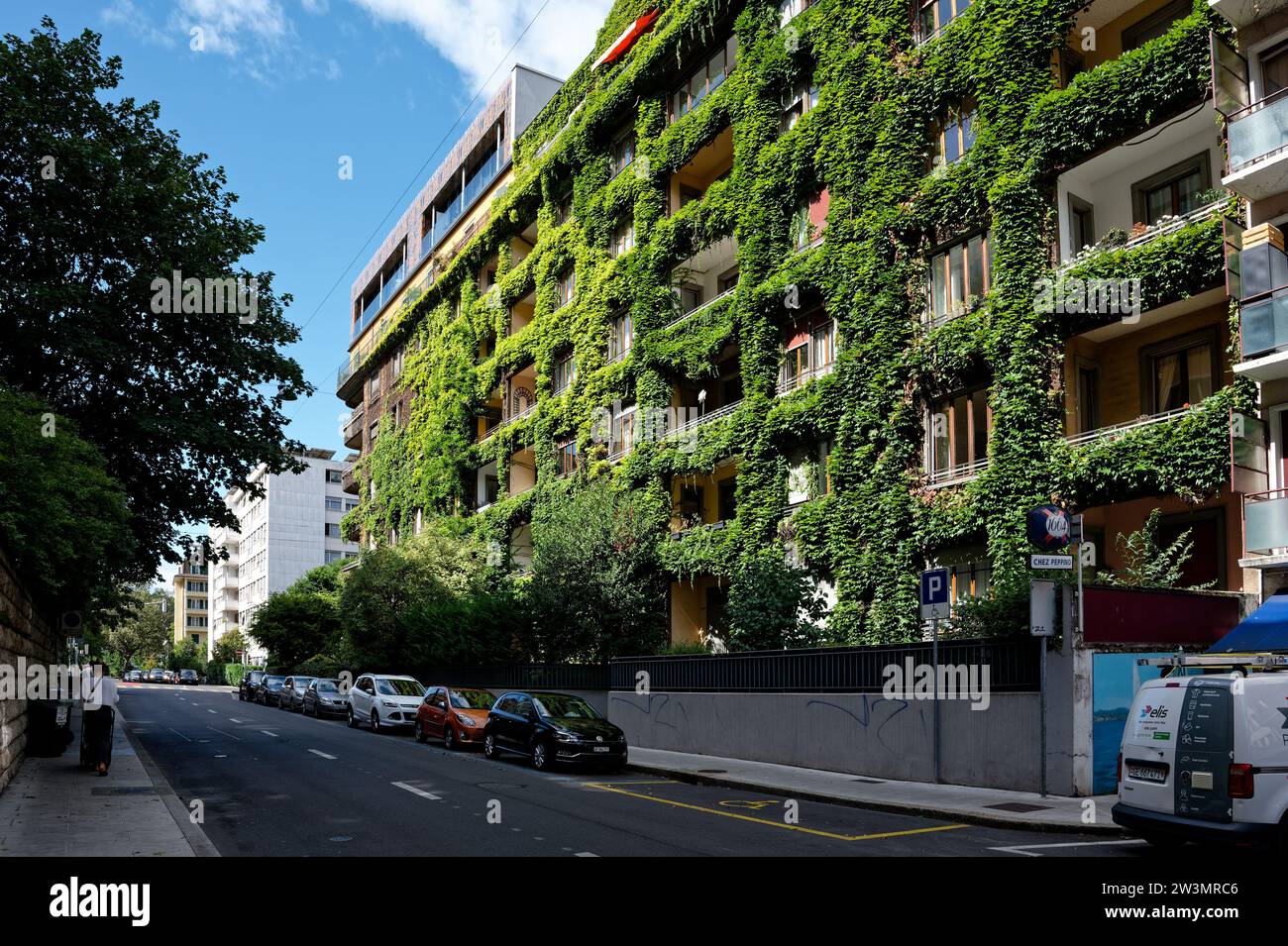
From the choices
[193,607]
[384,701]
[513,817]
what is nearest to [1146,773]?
[513,817]

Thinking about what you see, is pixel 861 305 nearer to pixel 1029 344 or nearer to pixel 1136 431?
pixel 1029 344

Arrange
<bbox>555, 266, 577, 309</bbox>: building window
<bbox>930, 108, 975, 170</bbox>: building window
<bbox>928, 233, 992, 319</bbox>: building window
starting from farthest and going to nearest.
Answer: <bbox>555, 266, 577, 309</bbox>: building window < <bbox>930, 108, 975, 170</bbox>: building window < <bbox>928, 233, 992, 319</bbox>: building window

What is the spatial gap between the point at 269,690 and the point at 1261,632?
43.0m

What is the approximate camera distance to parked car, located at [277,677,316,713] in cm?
4097

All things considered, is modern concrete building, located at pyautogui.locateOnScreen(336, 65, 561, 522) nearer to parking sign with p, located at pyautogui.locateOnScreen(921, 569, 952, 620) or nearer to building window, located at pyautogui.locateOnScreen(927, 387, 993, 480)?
building window, located at pyautogui.locateOnScreen(927, 387, 993, 480)

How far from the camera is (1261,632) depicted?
552 inches

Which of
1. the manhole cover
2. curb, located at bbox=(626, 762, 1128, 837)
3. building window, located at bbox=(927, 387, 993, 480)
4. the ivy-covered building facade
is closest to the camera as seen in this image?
curb, located at bbox=(626, 762, 1128, 837)

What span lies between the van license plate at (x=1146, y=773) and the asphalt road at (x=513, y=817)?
96 centimetres

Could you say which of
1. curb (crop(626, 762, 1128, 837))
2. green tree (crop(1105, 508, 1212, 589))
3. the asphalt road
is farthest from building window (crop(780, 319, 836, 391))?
the asphalt road

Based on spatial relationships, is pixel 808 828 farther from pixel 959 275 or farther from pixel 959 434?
pixel 959 275

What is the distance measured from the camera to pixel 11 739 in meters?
15.3

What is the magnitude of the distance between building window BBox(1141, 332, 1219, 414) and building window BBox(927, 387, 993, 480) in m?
3.24

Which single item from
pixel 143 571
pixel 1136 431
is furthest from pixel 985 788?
pixel 143 571
